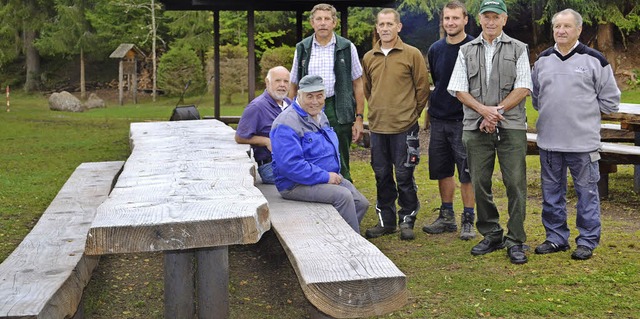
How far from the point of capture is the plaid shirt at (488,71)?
586 cm

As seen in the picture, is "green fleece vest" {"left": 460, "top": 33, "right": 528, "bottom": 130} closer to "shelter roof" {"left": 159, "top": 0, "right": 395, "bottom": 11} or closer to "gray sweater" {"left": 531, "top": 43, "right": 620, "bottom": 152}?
"gray sweater" {"left": 531, "top": 43, "right": 620, "bottom": 152}

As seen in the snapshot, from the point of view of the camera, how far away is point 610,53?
26.9 metres

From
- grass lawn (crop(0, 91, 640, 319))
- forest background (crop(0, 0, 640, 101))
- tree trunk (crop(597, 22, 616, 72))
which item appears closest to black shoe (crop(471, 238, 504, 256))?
grass lawn (crop(0, 91, 640, 319))

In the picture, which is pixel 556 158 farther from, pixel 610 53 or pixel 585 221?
pixel 610 53

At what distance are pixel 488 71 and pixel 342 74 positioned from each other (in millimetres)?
1442

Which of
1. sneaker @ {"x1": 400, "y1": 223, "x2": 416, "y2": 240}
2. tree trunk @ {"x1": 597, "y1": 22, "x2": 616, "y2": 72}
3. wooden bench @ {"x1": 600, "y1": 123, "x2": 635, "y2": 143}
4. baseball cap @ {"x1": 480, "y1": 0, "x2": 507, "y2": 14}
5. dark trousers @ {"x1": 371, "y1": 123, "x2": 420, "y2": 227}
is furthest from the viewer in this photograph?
tree trunk @ {"x1": 597, "y1": 22, "x2": 616, "y2": 72}

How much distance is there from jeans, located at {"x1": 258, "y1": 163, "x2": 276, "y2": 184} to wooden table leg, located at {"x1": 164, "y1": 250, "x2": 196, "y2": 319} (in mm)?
1913

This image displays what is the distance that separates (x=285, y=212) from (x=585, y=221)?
2238mm

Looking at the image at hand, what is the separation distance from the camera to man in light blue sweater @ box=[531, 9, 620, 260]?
594 centimetres

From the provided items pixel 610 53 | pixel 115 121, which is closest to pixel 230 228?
pixel 115 121

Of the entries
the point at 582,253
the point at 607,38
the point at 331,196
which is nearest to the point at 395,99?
the point at 331,196

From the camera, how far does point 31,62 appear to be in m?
38.8

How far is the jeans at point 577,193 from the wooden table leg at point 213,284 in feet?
8.53

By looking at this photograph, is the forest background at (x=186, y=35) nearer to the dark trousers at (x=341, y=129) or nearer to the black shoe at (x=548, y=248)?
the dark trousers at (x=341, y=129)
